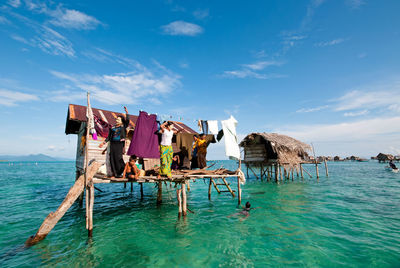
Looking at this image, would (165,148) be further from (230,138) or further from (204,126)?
(230,138)

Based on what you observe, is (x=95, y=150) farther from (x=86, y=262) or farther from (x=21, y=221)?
(x=86, y=262)

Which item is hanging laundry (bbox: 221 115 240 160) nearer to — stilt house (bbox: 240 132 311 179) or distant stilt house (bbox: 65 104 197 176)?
distant stilt house (bbox: 65 104 197 176)

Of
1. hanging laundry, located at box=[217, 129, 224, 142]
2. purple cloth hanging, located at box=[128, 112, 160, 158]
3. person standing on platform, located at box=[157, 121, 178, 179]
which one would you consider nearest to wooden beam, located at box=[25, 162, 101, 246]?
purple cloth hanging, located at box=[128, 112, 160, 158]

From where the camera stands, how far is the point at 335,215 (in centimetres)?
1036

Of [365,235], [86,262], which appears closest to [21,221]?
[86,262]

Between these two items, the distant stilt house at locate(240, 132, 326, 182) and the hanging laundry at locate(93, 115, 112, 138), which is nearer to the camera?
the hanging laundry at locate(93, 115, 112, 138)

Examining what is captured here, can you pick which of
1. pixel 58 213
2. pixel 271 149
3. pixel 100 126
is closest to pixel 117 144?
pixel 100 126

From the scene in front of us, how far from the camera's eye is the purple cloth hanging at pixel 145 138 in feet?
30.1

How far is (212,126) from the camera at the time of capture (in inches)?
465

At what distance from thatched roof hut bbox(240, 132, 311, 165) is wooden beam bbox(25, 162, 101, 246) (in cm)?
2050

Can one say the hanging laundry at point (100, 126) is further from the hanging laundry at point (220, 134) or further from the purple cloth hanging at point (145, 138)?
the hanging laundry at point (220, 134)

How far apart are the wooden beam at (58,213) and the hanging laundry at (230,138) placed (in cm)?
730

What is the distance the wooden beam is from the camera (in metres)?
6.85

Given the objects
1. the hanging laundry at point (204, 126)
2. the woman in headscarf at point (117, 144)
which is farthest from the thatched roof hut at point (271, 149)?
the woman in headscarf at point (117, 144)
